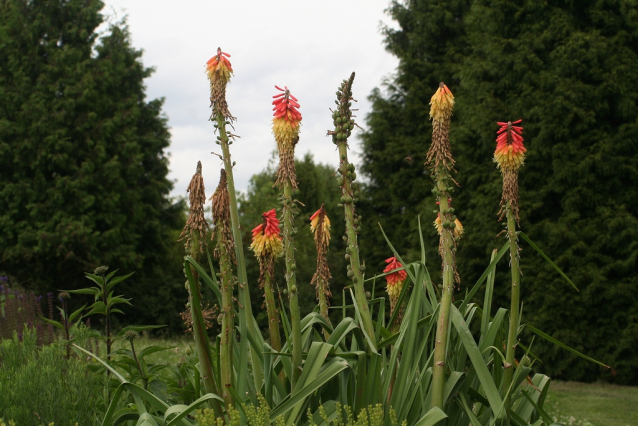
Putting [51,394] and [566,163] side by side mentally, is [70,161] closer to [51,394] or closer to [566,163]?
[566,163]

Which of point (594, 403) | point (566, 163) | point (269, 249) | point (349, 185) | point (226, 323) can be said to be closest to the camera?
point (226, 323)

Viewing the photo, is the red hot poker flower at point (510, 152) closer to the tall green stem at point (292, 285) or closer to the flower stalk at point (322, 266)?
the flower stalk at point (322, 266)

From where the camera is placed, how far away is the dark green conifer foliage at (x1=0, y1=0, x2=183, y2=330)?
1841cm

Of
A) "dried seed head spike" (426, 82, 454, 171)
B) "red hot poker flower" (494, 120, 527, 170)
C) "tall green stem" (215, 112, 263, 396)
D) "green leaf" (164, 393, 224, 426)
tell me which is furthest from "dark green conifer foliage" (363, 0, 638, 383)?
"green leaf" (164, 393, 224, 426)

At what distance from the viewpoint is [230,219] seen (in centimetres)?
245

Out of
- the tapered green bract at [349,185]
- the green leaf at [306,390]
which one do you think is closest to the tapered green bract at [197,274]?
the green leaf at [306,390]

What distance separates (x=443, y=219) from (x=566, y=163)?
10.8 meters

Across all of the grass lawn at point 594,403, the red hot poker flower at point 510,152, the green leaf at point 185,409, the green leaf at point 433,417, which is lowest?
the grass lawn at point 594,403

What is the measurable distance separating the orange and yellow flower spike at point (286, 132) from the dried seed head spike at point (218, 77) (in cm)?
21

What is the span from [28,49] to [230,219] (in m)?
20.9

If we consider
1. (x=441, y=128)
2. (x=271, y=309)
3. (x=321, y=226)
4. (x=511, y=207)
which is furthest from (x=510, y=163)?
(x=271, y=309)

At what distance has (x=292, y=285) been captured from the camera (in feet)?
7.73

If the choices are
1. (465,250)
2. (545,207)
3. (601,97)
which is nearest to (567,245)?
(545,207)

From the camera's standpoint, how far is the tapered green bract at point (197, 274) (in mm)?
2291
